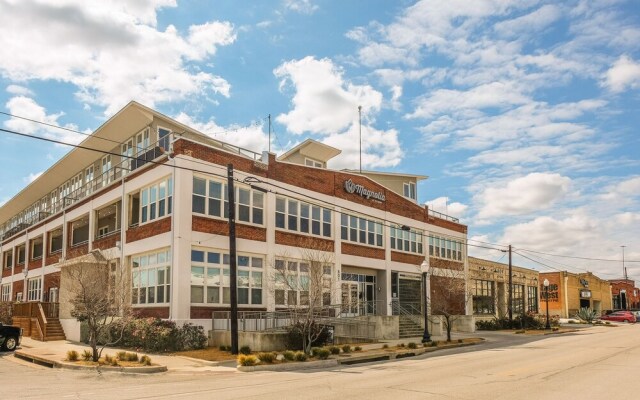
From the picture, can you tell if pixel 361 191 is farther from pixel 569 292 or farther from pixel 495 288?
pixel 569 292

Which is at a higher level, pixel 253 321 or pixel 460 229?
pixel 460 229

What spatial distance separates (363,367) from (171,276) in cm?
1043

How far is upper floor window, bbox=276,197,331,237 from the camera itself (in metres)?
31.8

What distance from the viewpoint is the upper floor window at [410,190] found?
47.2 metres

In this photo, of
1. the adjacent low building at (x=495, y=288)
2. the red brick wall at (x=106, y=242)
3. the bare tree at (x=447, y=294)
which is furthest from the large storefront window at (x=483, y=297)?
the red brick wall at (x=106, y=242)

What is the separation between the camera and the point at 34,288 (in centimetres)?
4681

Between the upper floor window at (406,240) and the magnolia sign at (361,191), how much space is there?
2747 mm

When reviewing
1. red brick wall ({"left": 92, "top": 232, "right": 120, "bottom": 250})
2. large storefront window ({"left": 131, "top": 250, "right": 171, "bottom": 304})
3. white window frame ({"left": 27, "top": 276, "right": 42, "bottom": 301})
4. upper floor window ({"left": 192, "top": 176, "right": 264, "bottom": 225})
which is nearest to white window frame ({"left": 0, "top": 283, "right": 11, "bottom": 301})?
white window frame ({"left": 27, "top": 276, "right": 42, "bottom": 301})

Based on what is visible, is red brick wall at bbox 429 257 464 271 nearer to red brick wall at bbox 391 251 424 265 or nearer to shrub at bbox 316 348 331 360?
red brick wall at bbox 391 251 424 265

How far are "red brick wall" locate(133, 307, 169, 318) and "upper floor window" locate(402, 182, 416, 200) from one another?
24.9 m

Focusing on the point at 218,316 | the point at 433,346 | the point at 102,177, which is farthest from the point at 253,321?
the point at 102,177

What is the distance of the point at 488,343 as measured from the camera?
107 ft

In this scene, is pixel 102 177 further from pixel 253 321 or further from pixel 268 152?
pixel 253 321

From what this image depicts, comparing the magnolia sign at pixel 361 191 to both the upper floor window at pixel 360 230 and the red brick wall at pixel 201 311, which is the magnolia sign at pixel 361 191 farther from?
the red brick wall at pixel 201 311
